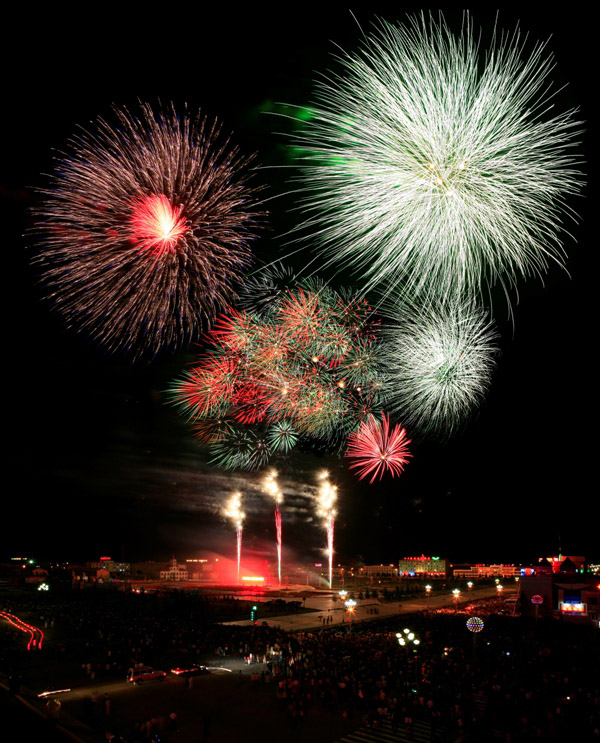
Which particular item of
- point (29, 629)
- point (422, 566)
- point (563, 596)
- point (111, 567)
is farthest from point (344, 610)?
point (422, 566)

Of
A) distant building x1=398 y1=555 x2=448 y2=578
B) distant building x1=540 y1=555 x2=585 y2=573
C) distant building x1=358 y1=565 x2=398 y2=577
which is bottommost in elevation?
distant building x1=358 y1=565 x2=398 y2=577

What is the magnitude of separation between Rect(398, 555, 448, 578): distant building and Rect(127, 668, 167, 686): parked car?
298ft

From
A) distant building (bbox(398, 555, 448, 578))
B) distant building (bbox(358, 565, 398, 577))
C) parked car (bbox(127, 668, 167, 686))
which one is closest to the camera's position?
parked car (bbox(127, 668, 167, 686))

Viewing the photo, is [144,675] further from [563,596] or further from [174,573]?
[174,573]

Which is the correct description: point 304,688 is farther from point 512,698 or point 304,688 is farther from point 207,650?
point 207,650

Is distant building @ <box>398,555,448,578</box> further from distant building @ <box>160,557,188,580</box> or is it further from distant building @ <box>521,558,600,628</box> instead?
distant building @ <box>521,558,600,628</box>

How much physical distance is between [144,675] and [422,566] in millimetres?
98346

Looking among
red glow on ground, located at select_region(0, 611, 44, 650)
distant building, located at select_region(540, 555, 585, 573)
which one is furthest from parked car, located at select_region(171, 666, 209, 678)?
distant building, located at select_region(540, 555, 585, 573)

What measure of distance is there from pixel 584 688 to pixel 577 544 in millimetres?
40441

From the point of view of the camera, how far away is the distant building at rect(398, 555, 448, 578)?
105206 mm

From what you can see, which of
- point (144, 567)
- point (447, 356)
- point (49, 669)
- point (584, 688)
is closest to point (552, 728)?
point (584, 688)

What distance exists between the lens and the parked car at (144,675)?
1989cm

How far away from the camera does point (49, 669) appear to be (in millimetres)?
22625

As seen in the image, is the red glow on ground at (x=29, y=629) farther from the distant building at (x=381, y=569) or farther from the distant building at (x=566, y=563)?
the distant building at (x=381, y=569)
